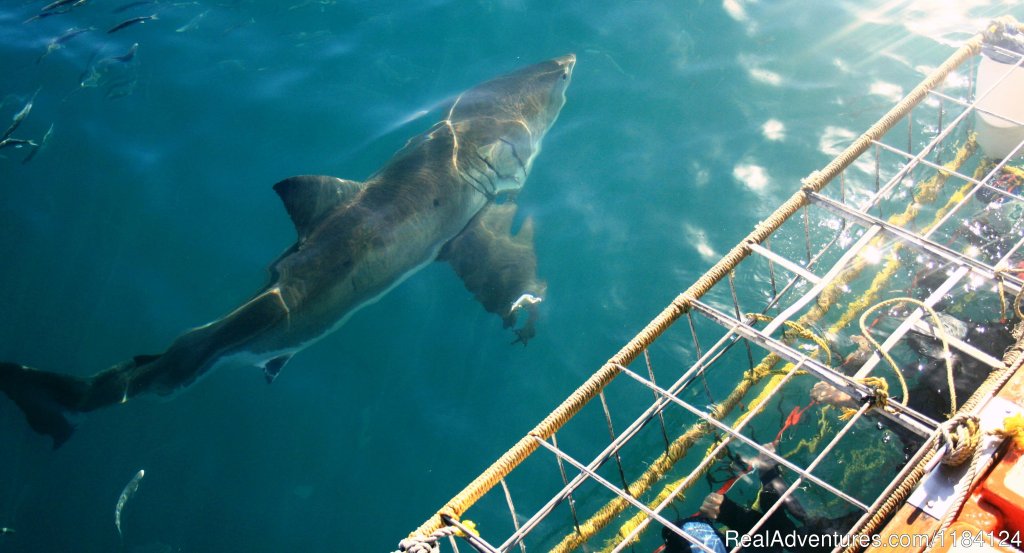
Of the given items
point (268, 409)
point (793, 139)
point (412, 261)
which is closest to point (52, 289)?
point (268, 409)

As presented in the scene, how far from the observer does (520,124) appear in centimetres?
880

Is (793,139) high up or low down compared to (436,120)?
down

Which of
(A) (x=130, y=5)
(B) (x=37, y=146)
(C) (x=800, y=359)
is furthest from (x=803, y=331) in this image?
(A) (x=130, y=5)

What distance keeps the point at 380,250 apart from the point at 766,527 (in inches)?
171

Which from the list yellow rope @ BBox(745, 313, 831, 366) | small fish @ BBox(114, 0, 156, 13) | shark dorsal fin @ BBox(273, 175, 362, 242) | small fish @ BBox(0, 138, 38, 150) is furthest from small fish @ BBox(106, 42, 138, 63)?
yellow rope @ BBox(745, 313, 831, 366)

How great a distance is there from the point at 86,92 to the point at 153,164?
1.91m

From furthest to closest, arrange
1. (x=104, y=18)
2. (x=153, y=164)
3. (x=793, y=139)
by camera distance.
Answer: (x=104, y=18)
(x=153, y=164)
(x=793, y=139)

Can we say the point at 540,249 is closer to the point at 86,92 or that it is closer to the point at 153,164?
the point at 153,164

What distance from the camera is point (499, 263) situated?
7637 mm

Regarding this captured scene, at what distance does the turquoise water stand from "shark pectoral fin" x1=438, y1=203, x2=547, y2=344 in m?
0.17

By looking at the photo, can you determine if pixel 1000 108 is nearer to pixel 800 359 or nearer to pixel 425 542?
pixel 800 359

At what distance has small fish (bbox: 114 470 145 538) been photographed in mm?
6566

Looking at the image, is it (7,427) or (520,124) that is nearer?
(7,427)

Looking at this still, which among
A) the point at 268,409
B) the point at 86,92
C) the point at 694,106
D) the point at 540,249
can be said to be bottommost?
the point at 268,409
